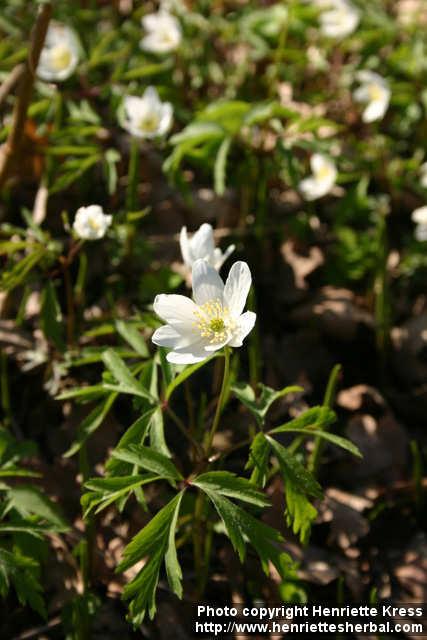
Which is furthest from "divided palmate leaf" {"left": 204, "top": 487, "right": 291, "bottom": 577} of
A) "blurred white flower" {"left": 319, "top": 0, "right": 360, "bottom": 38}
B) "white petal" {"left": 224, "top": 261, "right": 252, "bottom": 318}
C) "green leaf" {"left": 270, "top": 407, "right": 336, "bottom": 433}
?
"blurred white flower" {"left": 319, "top": 0, "right": 360, "bottom": 38}

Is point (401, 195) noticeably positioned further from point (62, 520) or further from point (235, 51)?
point (62, 520)

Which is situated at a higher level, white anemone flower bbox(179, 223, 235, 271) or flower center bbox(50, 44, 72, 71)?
flower center bbox(50, 44, 72, 71)

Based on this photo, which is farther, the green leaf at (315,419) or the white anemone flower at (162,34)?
the white anemone flower at (162,34)

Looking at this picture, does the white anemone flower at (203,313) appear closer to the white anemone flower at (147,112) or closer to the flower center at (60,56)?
the white anemone flower at (147,112)

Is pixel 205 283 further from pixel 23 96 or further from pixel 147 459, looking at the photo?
pixel 23 96

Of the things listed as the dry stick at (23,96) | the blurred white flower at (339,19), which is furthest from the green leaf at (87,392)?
the blurred white flower at (339,19)

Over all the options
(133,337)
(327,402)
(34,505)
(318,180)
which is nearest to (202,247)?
(133,337)

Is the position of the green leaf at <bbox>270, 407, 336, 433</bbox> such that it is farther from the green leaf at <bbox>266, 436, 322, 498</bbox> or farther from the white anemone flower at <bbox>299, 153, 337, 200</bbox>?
the white anemone flower at <bbox>299, 153, 337, 200</bbox>
